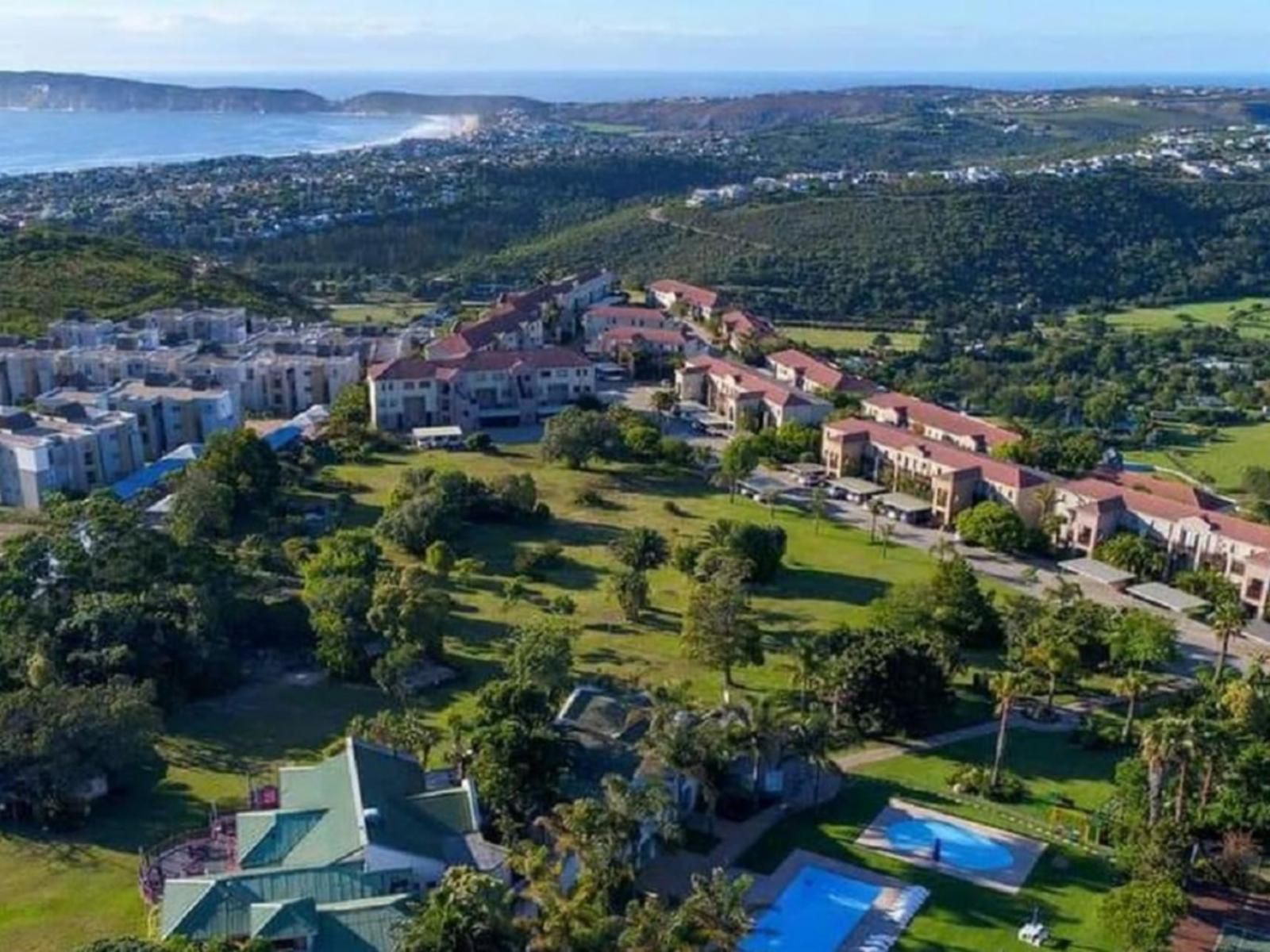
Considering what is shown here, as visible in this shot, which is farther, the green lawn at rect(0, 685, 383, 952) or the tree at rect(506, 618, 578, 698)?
the tree at rect(506, 618, 578, 698)

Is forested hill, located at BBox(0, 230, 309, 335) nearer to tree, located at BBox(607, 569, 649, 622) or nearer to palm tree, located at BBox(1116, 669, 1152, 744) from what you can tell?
tree, located at BBox(607, 569, 649, 622)

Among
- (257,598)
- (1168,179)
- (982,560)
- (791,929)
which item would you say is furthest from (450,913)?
(1168,179)

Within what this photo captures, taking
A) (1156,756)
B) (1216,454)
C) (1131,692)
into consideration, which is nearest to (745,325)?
(1216,454)

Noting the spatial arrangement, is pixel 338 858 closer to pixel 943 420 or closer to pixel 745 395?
pixel 943 420

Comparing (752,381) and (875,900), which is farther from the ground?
(752,381)

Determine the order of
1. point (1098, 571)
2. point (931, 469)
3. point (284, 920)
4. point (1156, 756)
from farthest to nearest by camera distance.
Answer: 1. point (931, 469)
2. point (1098, 571)
3. point (1156, 756)
4. point (284, 920)

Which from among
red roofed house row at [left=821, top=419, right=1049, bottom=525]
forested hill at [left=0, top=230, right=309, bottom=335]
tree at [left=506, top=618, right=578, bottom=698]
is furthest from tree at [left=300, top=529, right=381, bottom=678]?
forested hill at [left=0, top=230, right=309, bottom=335]

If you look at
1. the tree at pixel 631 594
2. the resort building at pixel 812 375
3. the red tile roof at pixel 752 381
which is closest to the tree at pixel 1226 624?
the tree at pixel 631 594
